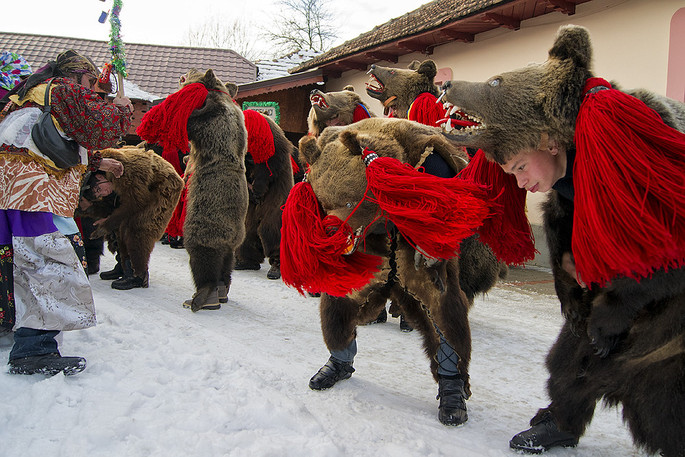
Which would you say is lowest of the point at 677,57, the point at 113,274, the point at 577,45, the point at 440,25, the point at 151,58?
the point at 113,274

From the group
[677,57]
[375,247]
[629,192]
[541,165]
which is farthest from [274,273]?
[677,57]

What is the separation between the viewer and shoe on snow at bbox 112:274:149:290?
17.2 ft

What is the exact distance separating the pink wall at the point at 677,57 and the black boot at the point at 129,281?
6569 mm

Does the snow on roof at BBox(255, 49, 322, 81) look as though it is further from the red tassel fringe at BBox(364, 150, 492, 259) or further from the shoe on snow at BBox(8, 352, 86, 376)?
the red tassel fringe at BBox(364, 150, 492, 259)

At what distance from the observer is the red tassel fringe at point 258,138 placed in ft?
20.0

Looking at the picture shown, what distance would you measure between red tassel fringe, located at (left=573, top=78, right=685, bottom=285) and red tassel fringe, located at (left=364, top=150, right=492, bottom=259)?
23.3 inches

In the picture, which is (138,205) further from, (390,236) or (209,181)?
(390,236)

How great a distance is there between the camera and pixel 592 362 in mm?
2104

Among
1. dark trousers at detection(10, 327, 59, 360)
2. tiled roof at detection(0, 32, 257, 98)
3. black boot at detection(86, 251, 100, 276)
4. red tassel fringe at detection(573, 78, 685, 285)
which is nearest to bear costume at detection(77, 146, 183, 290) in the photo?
black boot at detection(86, 251, 100, 276)

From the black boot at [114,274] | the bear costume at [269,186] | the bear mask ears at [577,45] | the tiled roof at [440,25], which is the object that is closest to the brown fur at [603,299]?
the bear mask ears at [577,45]

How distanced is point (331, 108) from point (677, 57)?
4714 mm

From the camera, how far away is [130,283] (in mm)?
5324

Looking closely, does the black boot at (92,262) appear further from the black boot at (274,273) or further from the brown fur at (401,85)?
the brown fur at (401,85)

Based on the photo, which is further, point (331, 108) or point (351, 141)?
point (331, 108)
